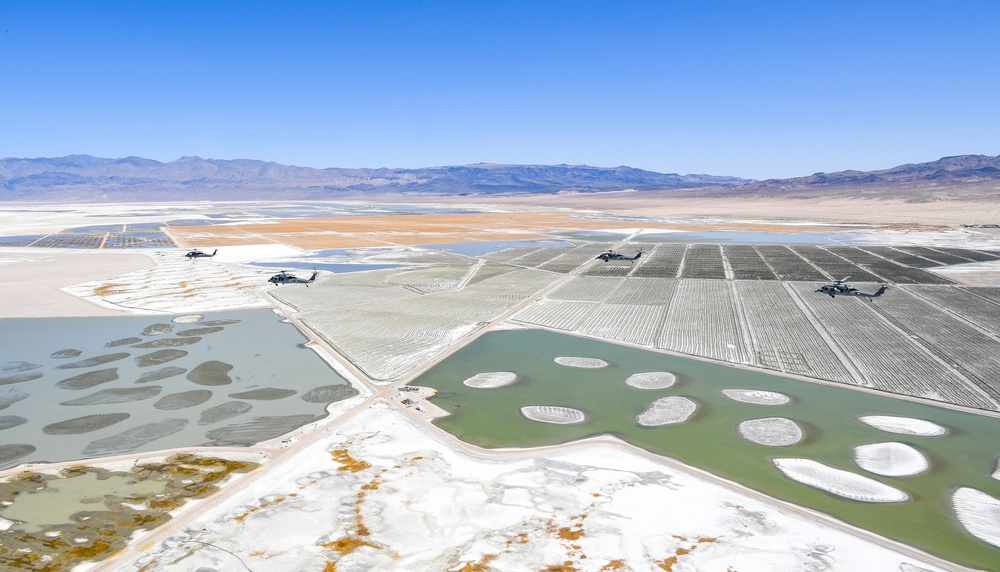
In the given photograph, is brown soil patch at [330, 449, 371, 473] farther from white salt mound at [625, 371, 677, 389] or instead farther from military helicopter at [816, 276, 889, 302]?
military helicopter at [816, 276, 889, 302]

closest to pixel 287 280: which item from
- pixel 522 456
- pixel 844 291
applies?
pixel 522 456

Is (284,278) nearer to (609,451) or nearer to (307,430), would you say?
(307,430)

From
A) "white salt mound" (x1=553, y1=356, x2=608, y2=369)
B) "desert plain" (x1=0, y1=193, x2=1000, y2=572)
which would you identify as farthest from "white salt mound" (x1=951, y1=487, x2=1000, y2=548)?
"white salt mound" (x1=553, y1=356, x2=608, y2=369)

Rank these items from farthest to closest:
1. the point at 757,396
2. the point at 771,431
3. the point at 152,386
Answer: the point at 152,386 → the point at 757,396 → the point at 771,431

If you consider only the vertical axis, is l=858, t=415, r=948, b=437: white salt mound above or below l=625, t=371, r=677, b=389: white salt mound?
below

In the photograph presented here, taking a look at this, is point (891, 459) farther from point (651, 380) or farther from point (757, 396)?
point (651, 380)

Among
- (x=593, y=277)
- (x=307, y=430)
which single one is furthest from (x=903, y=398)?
(x=593, y=277)

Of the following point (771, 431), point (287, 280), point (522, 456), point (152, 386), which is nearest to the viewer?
point (522, 456)
